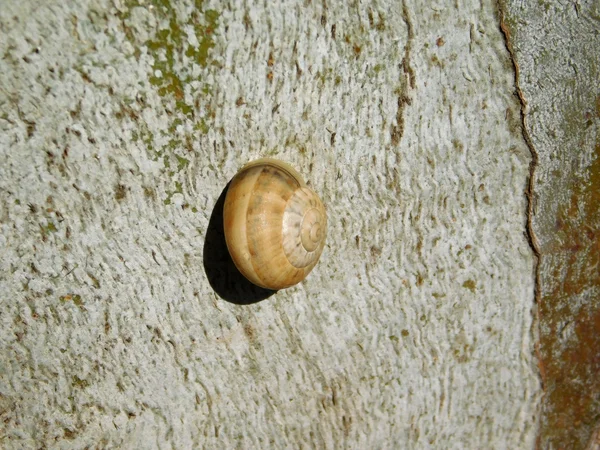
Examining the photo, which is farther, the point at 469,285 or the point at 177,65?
the point at 469,285

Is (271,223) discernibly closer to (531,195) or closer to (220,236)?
(220,236)

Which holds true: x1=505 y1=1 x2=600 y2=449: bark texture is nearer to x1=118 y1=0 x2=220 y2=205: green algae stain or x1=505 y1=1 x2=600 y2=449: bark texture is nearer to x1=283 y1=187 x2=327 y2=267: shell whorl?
x1=283 y1=187 x2=327 y2=267: shell whorl

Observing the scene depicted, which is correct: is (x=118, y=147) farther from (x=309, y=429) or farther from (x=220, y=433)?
(x=309, y=429)

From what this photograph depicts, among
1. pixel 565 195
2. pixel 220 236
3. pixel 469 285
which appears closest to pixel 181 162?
pixel 220 236

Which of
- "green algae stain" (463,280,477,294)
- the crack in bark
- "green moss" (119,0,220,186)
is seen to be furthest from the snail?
the crack in bark

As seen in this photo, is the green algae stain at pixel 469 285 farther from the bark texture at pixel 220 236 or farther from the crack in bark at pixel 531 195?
the crack in bark at pixel 531 195


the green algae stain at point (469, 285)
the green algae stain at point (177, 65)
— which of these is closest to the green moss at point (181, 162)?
the green algae stain at point (177, 65)
